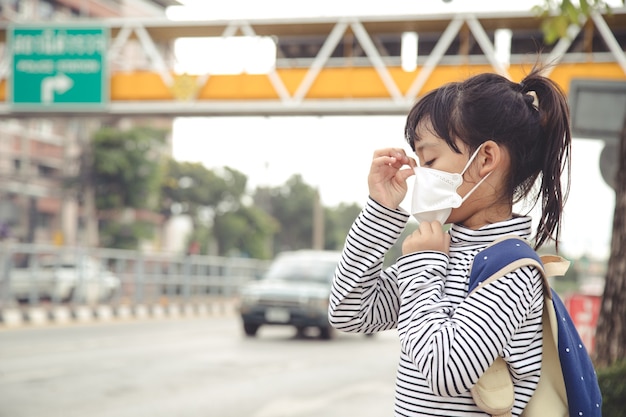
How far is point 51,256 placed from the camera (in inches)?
816

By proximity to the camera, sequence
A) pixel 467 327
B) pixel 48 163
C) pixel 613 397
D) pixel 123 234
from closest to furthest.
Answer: pixel 467 327 → pixel 613 397 → pixel 123 234 → pixel 48 163

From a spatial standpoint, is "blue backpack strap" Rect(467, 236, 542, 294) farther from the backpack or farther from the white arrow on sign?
the white arrow on sign

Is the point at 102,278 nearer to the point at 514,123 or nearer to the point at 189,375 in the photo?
the point at 189,375

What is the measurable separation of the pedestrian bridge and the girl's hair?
58.1 ft

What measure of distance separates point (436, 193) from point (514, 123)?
207mm

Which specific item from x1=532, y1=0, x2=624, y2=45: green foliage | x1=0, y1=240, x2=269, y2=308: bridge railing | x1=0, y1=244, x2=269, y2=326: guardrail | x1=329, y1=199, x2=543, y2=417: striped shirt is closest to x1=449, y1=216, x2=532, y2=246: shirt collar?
x1=329, y1=199, x2=543, y2=417: striped shirt

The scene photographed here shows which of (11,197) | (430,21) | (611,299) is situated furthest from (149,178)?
(611,299)

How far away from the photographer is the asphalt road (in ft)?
27.2

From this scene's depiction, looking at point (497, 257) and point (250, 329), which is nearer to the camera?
point (497, 257)

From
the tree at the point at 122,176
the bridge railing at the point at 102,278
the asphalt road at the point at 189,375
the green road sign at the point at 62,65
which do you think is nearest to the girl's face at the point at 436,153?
the asphalt road at the point at 189,375

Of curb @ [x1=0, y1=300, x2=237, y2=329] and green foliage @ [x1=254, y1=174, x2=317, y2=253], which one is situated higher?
green foliage @ [x1=254, y1=174, x2=317, y2=253]

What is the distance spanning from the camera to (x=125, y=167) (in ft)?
115

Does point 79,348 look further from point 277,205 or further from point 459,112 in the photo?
point 277,205

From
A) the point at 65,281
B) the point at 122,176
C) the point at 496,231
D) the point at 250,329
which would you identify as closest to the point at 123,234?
the point at 122,176
